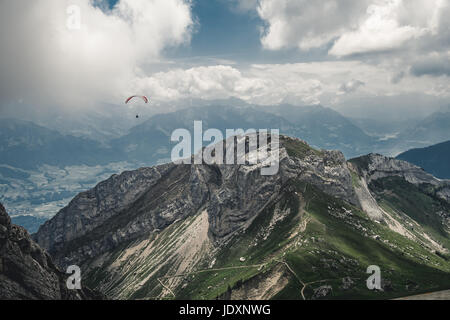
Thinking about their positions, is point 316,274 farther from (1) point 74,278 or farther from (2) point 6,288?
(2) point 6,288
